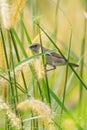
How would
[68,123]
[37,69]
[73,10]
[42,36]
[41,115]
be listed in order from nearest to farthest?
1. [41,115]
2. [68,123]
3. [37,69]
4. [42,36]
5. [73,10]

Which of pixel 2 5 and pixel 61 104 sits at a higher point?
pixel 2 5

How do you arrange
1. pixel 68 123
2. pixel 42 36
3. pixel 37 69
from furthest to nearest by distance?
pixel 42 36
pixel 37 69
pixel 68 123

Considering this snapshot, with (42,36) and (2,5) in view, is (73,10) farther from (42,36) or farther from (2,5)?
(2,5)

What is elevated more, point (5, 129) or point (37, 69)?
point (37, 69)

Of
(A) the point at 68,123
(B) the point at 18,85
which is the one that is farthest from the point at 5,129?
(A) the point at 68,123

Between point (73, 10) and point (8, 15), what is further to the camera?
point (73, 10)

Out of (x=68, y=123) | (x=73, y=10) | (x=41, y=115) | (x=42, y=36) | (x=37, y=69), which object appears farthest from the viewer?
(x=73, y=10)

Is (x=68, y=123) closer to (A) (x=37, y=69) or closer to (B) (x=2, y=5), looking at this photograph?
(A) (x=37, y=69)

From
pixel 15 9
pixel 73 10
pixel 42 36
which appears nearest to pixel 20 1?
pixel 15 9

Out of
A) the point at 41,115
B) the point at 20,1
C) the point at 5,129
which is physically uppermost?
the point at 20,1
